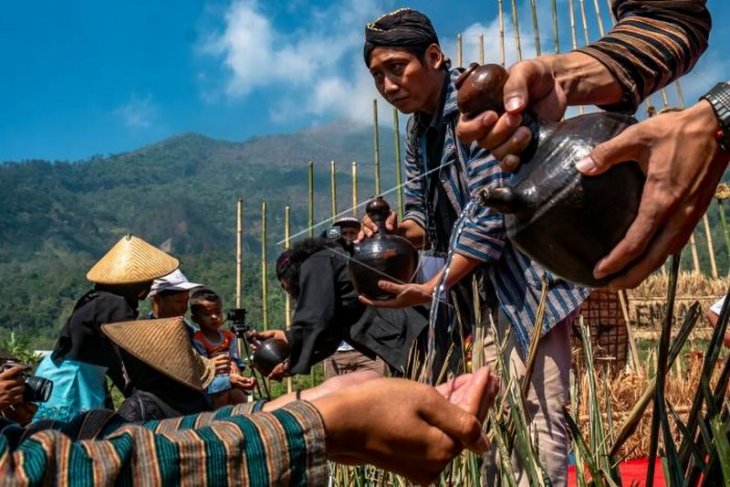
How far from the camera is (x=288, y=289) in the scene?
174 inches

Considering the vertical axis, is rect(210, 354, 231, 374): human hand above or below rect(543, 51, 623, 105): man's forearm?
below

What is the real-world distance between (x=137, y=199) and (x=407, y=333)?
383ft

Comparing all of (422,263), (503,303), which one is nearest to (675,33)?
(503,303)

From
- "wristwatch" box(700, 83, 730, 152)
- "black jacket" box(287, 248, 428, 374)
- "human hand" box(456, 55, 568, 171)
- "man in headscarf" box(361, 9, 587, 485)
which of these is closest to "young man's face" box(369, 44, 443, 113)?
"man in headscarf" box(361, 9, 587, 485)

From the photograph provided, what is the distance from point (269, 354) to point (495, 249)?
2.56m

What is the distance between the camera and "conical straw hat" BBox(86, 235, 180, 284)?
4.12 metres

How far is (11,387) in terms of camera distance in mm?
3193

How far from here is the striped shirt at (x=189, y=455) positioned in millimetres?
966

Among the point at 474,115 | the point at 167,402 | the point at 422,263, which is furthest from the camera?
the point at 167,402

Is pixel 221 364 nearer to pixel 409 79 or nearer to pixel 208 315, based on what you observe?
pixel 208 315

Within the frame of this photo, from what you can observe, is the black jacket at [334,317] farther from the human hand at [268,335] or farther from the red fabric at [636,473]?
the red fabric at [636,473]

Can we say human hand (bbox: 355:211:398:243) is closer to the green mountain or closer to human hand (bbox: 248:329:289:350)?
human hand (bbox: 248:329:289:350)

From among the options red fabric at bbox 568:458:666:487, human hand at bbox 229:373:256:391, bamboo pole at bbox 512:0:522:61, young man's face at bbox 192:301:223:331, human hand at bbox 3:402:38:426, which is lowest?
red fabric at bbox 568:458:666:487

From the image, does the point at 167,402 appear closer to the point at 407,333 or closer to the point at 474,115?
the point at 407,333
